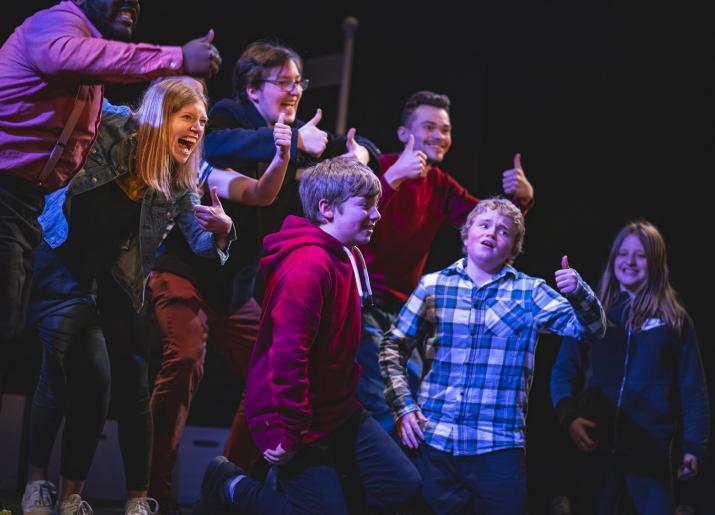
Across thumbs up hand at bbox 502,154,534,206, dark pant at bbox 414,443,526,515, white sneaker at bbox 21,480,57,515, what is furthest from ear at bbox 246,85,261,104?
white sneaker at bbox 21,480,57,515

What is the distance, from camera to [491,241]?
10.0 feet

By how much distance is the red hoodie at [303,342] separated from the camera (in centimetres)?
237

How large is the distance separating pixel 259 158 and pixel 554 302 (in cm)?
121

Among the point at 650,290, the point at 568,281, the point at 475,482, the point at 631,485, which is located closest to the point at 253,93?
the point at 568,281

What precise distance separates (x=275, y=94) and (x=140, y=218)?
2.86ft

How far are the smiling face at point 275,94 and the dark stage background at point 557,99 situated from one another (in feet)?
4.11

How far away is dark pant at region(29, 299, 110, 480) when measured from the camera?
105 inches

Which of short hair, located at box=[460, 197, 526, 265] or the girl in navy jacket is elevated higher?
short hair, located at box=[460, 197, 526, 265]

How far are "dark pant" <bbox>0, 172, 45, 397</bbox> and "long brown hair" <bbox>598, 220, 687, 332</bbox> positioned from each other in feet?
7.84

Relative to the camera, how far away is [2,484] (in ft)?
11.5

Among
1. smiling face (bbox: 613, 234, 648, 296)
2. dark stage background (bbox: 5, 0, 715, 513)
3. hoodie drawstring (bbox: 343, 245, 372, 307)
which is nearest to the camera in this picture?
hoodie drawstring (bbox: 343, 245, 372, 307)

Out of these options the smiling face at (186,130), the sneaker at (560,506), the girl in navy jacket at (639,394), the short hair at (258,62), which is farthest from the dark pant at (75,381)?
the sneaker at (560,506)

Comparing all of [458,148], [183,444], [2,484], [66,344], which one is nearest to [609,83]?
[458,148]

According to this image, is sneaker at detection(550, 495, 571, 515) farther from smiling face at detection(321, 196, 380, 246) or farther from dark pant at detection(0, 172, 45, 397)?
dark pant at detection(0, 172, 45, 397)
